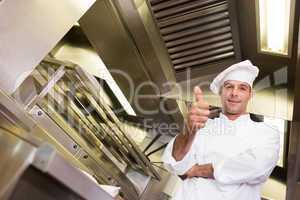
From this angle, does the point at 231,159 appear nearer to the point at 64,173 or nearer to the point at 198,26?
the point at 198,26

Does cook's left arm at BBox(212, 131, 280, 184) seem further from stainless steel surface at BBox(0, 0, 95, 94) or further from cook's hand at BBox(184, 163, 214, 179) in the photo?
stainless steel surface at BBox(0, 0, 95, 94)

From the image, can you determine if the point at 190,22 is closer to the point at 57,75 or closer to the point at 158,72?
the point at 158,72

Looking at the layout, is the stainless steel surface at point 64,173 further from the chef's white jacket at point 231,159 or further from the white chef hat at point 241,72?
the white chef hat at point 241,72

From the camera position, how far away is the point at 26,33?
Answer: 1260mm

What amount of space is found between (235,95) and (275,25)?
37 centimetres

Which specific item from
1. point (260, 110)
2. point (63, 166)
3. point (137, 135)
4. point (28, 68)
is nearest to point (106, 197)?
point (63, 166)

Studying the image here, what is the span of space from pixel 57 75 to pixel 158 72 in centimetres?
59

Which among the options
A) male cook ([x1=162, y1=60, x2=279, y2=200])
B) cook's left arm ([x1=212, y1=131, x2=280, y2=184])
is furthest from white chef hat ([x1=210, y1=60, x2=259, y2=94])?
cook's left arm ([x1=212, y1=131, x2=280, y2=184])

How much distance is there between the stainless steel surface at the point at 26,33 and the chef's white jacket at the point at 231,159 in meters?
0.60

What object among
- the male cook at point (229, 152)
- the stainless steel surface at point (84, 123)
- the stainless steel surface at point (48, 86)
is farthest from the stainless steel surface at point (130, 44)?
the male cook at point (229, 152)

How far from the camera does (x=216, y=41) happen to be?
1.83m

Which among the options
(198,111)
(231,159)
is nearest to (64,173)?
(198,111)

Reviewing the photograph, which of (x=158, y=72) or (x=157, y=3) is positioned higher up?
(x=157, y=3)

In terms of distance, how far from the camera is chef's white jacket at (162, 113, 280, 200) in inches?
53.7
